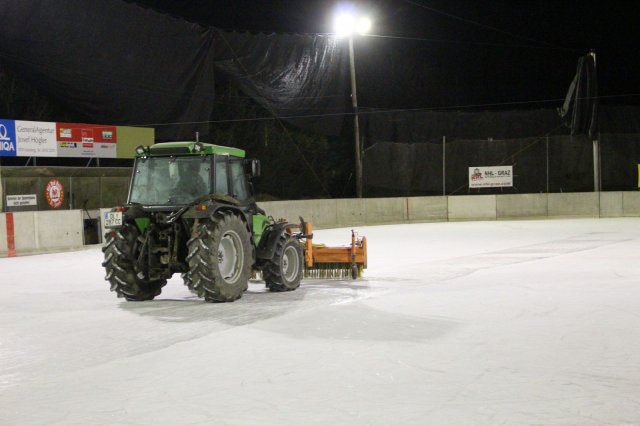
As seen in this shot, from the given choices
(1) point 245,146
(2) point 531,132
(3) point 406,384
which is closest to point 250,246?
(3) point 406,384

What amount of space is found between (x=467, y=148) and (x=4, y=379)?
29404 millimetres

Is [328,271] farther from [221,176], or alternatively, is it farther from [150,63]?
[150,63]

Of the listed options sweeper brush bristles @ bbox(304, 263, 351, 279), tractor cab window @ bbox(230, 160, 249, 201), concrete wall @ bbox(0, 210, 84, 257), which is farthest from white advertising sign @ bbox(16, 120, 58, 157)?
tractor cab window @ bbox(230, 160, 249, 201)

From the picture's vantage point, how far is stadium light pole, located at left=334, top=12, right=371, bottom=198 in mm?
30094

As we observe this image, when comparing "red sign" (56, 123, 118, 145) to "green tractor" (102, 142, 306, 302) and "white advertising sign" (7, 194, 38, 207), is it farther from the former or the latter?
"green tractor" (102, 142, 306, 302)

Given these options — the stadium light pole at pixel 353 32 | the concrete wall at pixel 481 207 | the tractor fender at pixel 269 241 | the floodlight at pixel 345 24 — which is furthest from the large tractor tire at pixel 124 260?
the floodlight at pixel 345 24

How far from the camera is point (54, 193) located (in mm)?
23250

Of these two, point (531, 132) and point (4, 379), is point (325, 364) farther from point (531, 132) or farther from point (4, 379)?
point (531, 132)

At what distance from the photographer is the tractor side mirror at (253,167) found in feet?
35.4

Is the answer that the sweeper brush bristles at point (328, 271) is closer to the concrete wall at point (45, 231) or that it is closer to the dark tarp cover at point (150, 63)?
the concrete wall at point (45, 231)

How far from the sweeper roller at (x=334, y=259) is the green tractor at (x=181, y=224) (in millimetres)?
2138

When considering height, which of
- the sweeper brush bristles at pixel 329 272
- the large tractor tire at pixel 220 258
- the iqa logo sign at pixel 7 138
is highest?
the iqa logo sign at pixel 7 138

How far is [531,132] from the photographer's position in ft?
115

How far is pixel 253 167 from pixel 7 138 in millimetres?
13394
